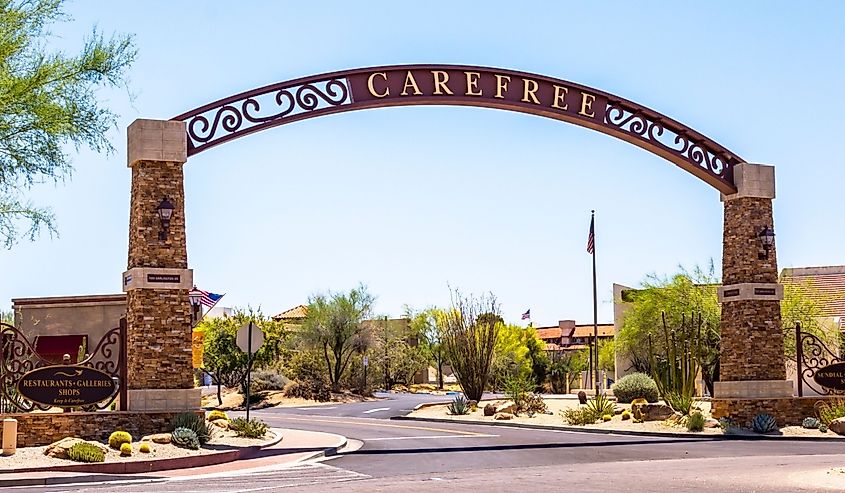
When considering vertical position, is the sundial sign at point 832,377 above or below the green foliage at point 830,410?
above

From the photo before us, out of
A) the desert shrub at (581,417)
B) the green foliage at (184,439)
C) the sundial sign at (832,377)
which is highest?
the sundial sign at (832,377)

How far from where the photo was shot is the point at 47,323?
2046 inches

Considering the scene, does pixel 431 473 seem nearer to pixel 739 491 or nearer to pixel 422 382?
pixel 739 491

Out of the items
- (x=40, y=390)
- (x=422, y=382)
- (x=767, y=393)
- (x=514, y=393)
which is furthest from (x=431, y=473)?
(x=422, y=382)

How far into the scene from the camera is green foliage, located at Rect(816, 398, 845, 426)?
2709cm

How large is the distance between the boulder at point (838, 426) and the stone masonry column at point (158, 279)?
50.8 ft

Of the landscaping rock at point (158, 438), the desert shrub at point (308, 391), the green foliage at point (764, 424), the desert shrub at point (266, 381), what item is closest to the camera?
the landscaping rock at point (158, 438)

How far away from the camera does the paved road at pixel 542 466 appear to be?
15.1 metres

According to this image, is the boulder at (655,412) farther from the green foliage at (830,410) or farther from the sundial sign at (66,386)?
the sundial sign at (66,386)

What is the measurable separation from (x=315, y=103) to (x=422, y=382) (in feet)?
223

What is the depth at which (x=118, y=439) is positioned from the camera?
1977 cm

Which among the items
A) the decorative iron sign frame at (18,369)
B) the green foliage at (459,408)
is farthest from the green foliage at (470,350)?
the decorative iron sign frame at (18,369)

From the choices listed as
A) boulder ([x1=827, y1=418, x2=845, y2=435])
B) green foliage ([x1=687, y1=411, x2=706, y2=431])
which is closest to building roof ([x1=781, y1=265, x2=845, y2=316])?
boulder ([x1=827, y1=418, x2=845, y2=435])

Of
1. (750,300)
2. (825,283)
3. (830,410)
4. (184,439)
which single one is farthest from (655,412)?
(825,283)
